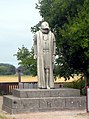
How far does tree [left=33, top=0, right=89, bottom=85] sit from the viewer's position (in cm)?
2564

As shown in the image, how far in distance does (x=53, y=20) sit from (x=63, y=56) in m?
2.62

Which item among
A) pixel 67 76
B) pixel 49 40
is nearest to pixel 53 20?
pixel 67 76

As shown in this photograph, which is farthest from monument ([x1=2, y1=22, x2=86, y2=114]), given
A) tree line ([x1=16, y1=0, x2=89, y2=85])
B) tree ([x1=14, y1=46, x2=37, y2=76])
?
tree ([x1=14, y1=46, x2=37, y2=76])

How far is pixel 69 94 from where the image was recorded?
1792cm

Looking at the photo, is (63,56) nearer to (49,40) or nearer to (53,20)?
(53,20)

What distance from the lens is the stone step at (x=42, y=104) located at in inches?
664

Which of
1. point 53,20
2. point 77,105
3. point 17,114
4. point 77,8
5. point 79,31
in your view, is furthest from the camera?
point 53,20

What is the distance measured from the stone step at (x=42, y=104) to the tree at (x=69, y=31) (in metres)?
7.94

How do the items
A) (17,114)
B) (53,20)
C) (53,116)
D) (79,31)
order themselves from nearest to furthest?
(53,116) < (17,114) < (79,31) < (53,20)

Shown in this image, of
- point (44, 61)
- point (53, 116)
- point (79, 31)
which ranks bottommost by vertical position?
point (53, 116)

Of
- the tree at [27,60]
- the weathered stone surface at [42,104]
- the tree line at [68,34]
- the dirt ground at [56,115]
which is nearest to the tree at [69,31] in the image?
the tree line at [68,34]

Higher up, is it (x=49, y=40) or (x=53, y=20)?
(x=53, y=20)

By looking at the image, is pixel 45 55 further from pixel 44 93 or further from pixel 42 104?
pixel 42 104

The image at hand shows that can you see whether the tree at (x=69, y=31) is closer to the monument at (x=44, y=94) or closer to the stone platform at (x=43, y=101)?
the monument at (x=44, y=94)
